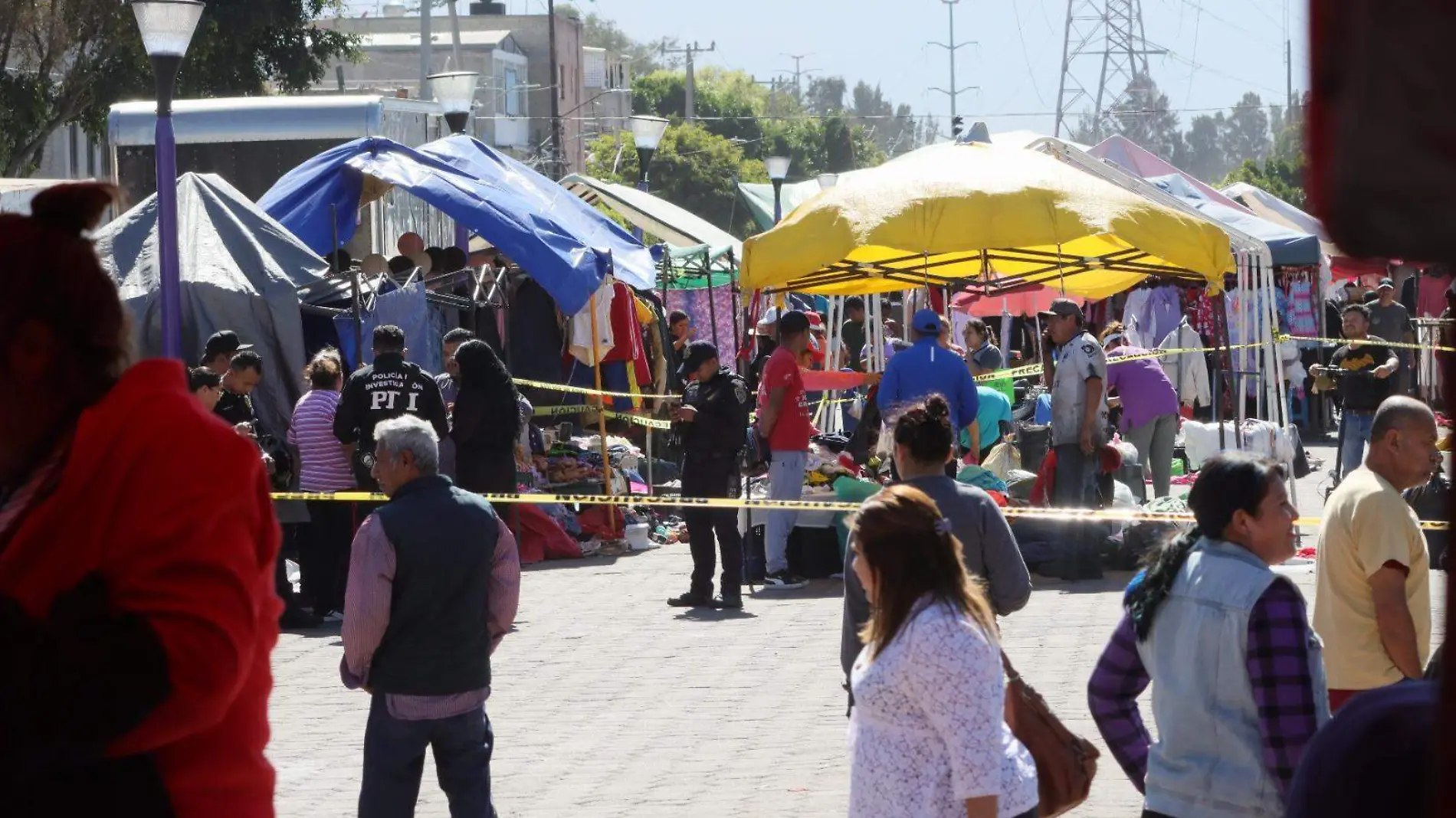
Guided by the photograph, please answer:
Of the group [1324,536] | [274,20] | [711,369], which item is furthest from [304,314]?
[274,20]

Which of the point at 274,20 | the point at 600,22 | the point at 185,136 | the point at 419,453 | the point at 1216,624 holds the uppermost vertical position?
the point at 600,22

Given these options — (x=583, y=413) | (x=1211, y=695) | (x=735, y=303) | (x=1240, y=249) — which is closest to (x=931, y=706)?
(x=1211, y=695)

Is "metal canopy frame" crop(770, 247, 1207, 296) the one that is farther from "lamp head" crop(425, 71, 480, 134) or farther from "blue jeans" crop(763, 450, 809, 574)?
"lamp head" crop(425, 71, 480, 134)

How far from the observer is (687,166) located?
80.4m

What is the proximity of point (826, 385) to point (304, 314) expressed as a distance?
168 inches

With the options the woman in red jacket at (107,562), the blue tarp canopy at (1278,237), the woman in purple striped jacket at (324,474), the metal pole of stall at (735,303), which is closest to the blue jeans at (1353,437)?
the blue tarp canopy at (1278,237)

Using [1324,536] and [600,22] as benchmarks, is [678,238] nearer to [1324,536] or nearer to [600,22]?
A: [1324,536]

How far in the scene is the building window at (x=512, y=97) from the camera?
104m

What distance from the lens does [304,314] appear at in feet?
49.3

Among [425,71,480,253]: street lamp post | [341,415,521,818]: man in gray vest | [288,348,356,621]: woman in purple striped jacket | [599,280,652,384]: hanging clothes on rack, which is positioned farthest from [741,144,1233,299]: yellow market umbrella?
[425,71,480,253]: street lamp post

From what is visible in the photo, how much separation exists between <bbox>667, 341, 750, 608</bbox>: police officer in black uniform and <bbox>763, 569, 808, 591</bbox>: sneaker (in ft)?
3.23

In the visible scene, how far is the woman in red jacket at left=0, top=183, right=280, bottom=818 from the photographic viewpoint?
203 cm

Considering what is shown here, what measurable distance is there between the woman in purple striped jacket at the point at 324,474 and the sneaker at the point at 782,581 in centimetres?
322

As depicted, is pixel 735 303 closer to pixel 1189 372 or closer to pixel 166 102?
pixel 1189 372
